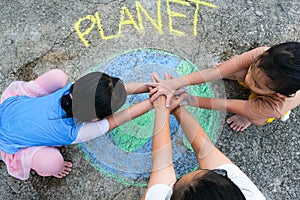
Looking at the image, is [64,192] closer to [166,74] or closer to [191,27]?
[166,74]

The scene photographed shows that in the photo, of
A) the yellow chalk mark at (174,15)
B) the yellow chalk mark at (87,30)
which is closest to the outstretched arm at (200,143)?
the yellow chalk mark at (174,15)

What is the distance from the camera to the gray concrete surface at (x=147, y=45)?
144 centimetres

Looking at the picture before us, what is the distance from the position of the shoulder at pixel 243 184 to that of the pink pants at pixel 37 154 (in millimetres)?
595

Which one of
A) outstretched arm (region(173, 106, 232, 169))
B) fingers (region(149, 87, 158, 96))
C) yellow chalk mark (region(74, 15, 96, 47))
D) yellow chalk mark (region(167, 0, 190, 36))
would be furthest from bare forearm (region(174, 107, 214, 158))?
yellow chalk mark (region(74, 15, 96, 47))

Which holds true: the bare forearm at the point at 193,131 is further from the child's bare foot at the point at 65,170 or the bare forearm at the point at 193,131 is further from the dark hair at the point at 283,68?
the child's bare foot at the point at 65,170

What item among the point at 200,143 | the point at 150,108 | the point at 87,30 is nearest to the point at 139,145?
the point at 150,108

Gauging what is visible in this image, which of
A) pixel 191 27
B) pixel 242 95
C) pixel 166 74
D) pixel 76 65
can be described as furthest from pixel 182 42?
pixel 76 65

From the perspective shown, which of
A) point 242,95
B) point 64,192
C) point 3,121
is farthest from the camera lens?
point 242,95

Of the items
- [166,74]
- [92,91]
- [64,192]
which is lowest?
[64,192]

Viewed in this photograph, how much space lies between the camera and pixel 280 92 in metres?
1.17

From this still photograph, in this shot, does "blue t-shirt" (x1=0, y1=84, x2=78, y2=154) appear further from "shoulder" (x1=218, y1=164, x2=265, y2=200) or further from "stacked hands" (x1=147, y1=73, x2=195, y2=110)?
"shoulder" (x1=218, y1=164, x2=265, y2=200)

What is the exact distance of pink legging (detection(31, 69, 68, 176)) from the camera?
50.5 inches

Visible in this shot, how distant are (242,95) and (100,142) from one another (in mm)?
627

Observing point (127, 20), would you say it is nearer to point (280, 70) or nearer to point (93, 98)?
point (93, 98)
